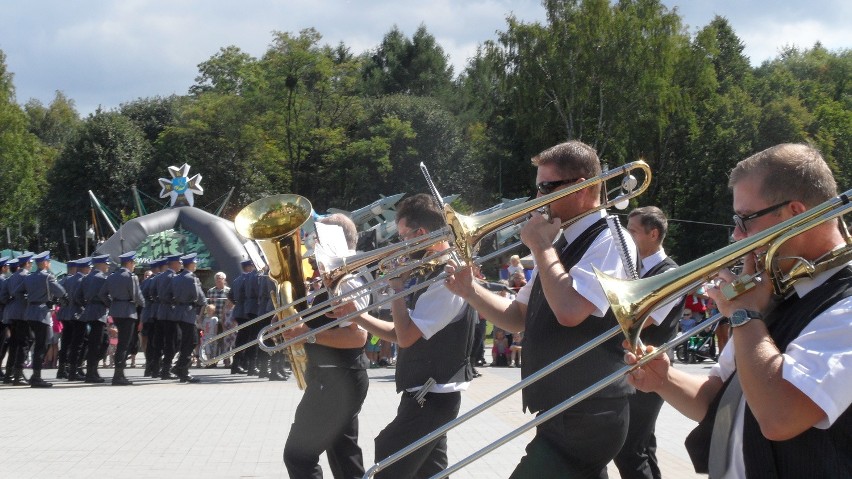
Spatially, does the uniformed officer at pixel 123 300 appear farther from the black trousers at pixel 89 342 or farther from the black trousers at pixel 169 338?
the black trousers at pixel 169 338

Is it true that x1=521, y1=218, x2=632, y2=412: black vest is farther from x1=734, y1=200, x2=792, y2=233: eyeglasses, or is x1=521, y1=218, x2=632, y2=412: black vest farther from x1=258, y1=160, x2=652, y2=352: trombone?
x1=734, y1=200, x2=792, y2=233: eyeglasses

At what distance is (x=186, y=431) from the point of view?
1041 centimetres

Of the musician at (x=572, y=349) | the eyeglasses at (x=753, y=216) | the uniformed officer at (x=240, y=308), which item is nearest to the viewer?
the eyeglasses at (x=753, y=216)

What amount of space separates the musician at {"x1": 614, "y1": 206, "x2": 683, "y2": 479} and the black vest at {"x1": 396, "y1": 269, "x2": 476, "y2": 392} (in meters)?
0.84

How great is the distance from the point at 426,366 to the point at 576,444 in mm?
1340

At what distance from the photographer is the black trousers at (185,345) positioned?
16906mm

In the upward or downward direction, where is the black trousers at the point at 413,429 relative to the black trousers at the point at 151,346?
upward

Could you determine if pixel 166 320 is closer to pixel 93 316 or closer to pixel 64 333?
pixel 93 316

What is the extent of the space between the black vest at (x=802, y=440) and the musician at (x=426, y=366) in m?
2.45

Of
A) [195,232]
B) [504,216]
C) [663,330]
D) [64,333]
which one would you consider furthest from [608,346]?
[195,232]

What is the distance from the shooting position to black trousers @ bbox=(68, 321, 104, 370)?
658 inches

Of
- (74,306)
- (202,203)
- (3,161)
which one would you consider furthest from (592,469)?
(3,161)

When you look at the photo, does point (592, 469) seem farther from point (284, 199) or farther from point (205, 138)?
point (205, 138)

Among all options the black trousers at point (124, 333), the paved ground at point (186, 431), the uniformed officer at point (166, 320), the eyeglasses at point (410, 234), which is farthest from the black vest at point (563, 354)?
the uniformed officer at point (166, 320)
